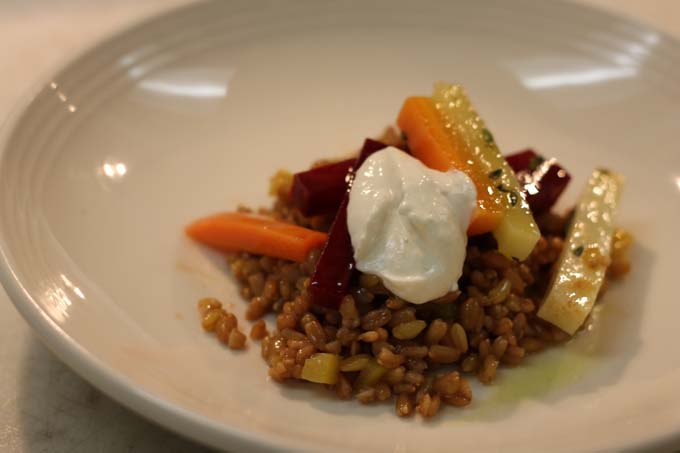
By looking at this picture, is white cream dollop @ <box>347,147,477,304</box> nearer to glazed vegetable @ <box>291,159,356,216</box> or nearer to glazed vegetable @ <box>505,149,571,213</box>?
glazed vegetable @ <box>291,159,356,216</box>

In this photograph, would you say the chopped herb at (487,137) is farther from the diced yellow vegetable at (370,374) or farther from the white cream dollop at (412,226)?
the diced yellow vegetable at (370,374)

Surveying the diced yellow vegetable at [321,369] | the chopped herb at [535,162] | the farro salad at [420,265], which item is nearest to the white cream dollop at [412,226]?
the farro salad at [420,265]

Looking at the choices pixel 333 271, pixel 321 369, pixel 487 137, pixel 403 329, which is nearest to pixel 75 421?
pixel 321 369

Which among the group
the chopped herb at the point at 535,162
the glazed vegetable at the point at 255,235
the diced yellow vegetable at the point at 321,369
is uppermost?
the chopped herb at the point at 535,162

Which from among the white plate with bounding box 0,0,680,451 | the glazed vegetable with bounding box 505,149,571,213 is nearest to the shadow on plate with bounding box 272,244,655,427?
the white plate with bounding box 0,0,680,451

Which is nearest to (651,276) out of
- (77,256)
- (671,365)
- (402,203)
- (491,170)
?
(671,365)

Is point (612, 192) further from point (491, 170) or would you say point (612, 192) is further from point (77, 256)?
point (77, 256)

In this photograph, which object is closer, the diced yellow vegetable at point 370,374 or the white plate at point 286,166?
the white plate at point 286,166
